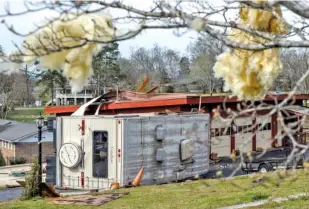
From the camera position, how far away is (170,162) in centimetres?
1494

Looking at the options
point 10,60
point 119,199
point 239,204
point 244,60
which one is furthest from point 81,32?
point 119,199

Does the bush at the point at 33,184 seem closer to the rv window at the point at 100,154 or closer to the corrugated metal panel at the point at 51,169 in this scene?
the rv window at the point at 100,154

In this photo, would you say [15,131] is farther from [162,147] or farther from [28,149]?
[162,147]

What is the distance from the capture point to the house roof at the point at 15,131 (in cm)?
3725

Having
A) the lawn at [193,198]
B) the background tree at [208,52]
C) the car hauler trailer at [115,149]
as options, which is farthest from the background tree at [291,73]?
the car hauler trailer at [115,149]

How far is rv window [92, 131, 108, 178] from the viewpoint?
1374 cm

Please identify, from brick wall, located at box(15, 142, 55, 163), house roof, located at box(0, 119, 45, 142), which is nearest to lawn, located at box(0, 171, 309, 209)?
brick wall, located at box(15, 142, 55, 163)

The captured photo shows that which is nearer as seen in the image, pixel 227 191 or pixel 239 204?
pixel 239 204

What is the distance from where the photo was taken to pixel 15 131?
39.4m

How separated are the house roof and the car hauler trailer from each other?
23.2 metres

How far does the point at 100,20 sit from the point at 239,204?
7.58 meters

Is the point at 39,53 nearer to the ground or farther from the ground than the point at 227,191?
farther from the ground

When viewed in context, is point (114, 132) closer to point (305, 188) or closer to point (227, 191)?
point (227, 191)

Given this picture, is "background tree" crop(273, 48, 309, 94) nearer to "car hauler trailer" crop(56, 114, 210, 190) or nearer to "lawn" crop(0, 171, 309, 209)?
"lawn" crop(0, 171, 309, 209)
